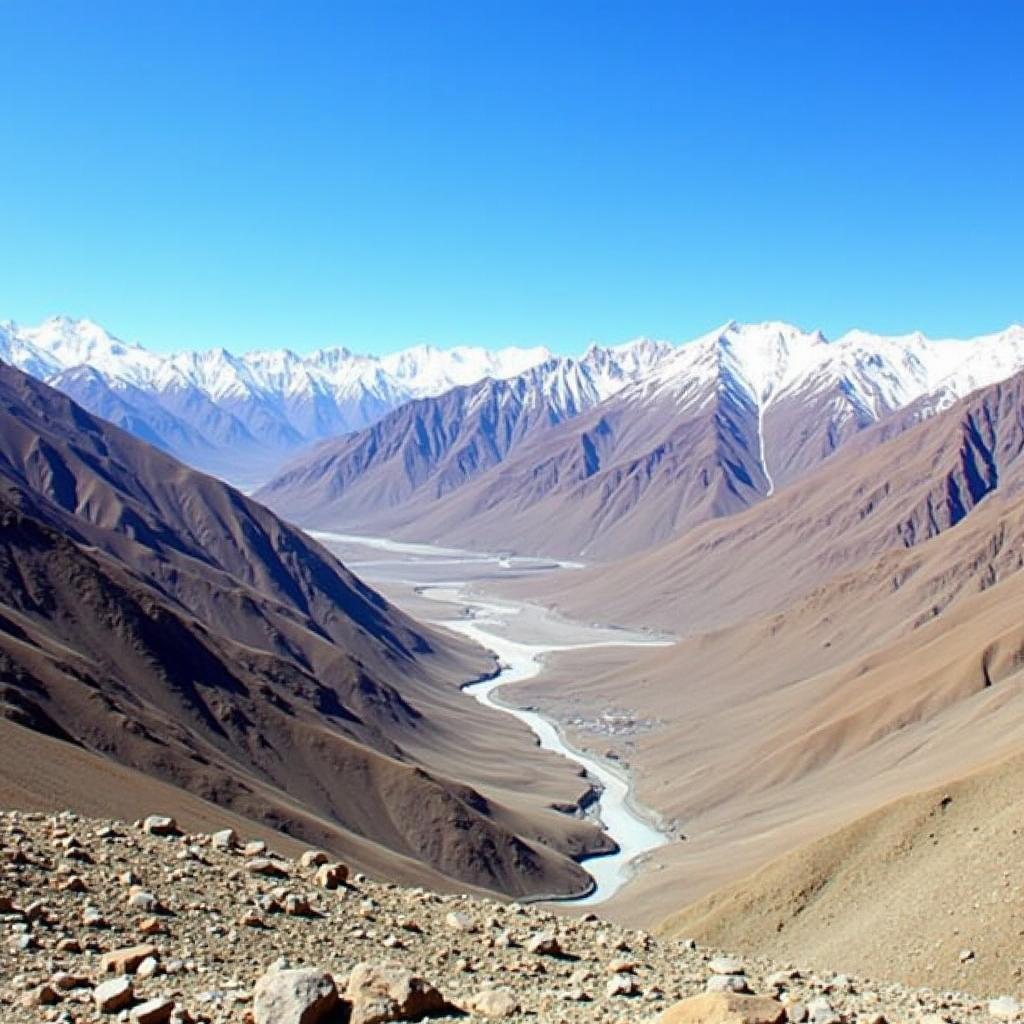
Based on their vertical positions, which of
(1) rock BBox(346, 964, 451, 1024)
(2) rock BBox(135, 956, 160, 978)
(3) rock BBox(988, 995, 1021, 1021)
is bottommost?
(3) rock BBox(988, 995, 1021, 1021)

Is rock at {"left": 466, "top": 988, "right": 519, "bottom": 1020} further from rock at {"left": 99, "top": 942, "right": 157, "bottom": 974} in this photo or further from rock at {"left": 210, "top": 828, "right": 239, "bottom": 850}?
rock at {"left": 210, "top": 828, "right": 239, "bottom": 850}

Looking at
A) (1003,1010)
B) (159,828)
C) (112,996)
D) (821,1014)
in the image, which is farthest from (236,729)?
(821,1014)

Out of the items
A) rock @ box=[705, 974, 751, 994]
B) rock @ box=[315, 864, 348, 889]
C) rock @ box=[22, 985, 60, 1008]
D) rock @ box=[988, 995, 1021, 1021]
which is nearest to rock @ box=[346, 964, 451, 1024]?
rock @ box=[22, 985, 60, 1008]

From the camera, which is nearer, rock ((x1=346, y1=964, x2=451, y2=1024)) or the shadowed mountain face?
rock ((x1=346, y1=964, x2=451, y2=1024))

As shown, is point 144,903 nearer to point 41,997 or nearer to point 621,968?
point 41,997

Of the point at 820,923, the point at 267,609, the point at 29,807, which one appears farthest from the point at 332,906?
the point at 267,609

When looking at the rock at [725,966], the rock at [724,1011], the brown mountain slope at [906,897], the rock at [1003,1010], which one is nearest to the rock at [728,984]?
the rock at [725,966]

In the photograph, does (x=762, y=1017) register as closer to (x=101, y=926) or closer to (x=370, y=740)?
(x=101, y=926)
